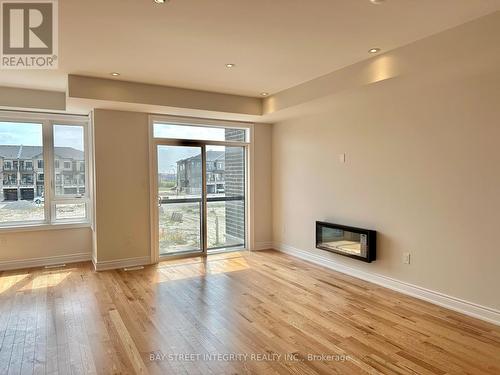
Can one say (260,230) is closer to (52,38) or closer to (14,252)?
(14,252)

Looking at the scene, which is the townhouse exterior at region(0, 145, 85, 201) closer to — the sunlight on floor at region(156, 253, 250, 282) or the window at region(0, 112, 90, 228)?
the window at region(0, 112, 90, 228)

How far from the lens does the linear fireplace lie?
167 inches

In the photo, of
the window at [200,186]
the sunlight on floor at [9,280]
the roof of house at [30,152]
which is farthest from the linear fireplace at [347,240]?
the sunlight on floor at [9,280]

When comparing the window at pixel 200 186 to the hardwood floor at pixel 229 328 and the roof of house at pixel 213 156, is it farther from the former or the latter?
the hardwood floor at pixel 229 328

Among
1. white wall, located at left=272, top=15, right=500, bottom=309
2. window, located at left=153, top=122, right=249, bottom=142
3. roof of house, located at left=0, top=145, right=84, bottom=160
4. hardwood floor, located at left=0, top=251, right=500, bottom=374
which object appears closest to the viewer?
hardwood floor, located at left=0, top=251, right=500, bottom=374

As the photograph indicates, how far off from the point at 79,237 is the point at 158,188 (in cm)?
152

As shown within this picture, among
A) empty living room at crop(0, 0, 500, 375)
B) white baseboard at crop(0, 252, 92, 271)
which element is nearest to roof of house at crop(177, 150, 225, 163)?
empty living room at crop(0, 0, 500, 375)

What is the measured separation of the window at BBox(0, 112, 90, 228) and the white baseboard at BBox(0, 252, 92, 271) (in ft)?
1.80

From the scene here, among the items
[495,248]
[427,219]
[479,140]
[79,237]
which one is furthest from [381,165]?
[79,237]

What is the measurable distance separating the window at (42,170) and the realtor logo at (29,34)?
63.0 inches

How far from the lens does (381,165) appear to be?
165 inches

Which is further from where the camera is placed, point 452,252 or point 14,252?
point 14,252

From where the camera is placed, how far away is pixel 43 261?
17.0ft

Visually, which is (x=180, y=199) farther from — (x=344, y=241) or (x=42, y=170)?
(x=344, y=241)
